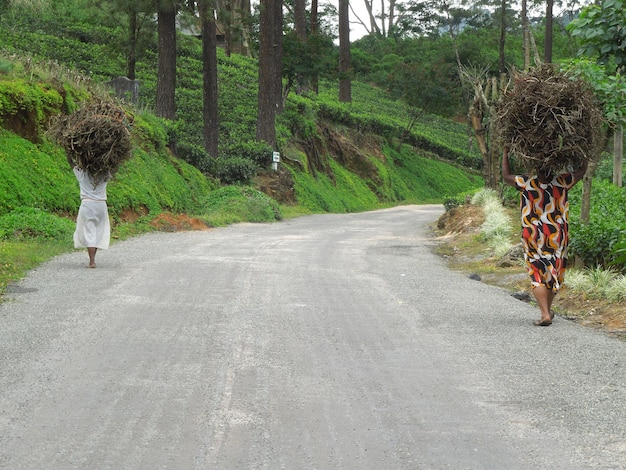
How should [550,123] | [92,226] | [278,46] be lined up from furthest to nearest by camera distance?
[278,46] → [92,226] → [550,123]

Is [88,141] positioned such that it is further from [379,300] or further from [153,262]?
[379,300]

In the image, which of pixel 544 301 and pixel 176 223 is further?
pixel 176 223

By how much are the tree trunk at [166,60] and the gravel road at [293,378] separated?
18359mm

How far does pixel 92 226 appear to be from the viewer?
1291cm

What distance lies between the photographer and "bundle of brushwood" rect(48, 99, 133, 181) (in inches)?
508

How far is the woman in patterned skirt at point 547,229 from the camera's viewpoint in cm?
909

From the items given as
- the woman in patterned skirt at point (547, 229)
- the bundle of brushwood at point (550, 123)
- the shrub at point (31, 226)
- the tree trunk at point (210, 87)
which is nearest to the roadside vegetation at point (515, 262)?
the woman in patterned skirt at point (547, 229)

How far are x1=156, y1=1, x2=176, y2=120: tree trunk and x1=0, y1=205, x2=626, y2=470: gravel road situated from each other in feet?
60.2

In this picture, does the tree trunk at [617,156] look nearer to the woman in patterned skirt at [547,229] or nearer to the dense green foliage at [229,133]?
the dense green foliage at [229,133]

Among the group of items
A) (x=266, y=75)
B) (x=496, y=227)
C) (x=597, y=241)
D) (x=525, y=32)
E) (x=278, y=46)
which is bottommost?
(x=496, y=227)

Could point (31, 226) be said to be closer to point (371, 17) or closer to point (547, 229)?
point (547, 229)

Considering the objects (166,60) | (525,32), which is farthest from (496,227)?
(525,32)

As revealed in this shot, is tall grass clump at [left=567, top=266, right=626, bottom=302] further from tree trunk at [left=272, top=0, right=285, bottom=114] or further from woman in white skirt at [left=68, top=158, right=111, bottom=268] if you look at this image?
tree trunk at [left=272, top=0, right=285, bottom=114]

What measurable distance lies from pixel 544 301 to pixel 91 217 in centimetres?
712
